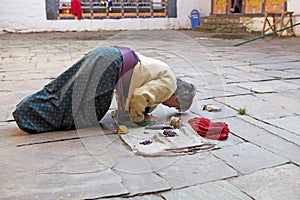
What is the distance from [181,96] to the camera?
2223mm

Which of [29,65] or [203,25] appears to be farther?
[203,25]

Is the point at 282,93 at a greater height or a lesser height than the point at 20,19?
lesser

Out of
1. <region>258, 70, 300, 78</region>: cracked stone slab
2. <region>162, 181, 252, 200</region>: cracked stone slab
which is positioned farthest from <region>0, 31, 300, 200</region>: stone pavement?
<region>258, 70, 300, 78</region>: cracked stone slab

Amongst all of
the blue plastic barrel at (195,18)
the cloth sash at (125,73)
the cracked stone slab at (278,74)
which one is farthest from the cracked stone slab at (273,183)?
the blue plastic barrel at (195,18)

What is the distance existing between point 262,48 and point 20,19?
24.8 ft

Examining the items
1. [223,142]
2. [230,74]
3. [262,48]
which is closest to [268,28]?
[262,48]

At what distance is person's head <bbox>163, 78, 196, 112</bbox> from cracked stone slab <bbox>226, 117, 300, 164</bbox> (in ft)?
0.93

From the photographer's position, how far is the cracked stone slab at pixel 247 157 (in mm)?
1567

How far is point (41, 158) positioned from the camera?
5.44 ft

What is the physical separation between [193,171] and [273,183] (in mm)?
326

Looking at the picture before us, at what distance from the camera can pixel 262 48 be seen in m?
6.29

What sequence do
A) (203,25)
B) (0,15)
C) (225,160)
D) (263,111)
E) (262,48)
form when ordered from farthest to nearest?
(203,25) < (0,15) < (262,48) < (263,111) < (225,160)

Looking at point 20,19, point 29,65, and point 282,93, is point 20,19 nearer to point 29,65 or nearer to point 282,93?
point 29,65

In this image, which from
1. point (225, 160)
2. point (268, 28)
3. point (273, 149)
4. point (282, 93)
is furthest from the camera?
point (268, 28)
